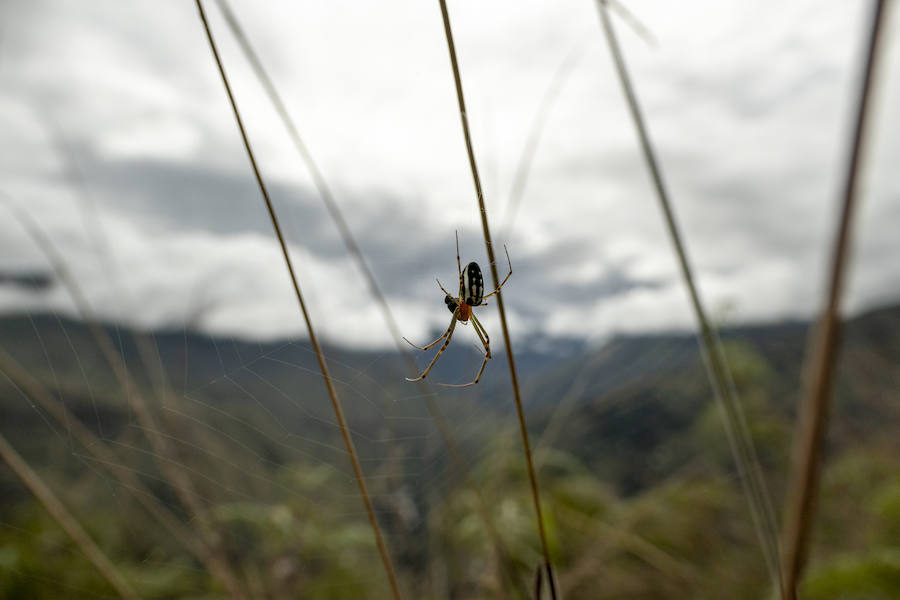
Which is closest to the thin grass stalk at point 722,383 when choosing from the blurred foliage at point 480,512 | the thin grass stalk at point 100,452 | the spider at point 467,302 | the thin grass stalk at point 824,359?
the thin grass stalk at point 824,359

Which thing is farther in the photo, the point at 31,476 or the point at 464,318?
the point at 464,318

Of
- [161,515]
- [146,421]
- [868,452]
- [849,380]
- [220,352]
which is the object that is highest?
[220,352]

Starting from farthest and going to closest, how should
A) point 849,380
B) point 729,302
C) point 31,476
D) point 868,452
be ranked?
point 849,380 < point 868,452 < point 729,302 < point 31,476

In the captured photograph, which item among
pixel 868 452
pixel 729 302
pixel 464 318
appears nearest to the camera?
pixel 729 302

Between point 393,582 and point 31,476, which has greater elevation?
point 31,476

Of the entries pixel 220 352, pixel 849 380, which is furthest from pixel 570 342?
pixel 849 380

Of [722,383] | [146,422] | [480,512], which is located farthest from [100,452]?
[722,383]

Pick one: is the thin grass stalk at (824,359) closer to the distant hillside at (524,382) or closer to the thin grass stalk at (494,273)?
the thin grass stalk at (494,273)

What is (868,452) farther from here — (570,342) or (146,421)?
(146,421)
